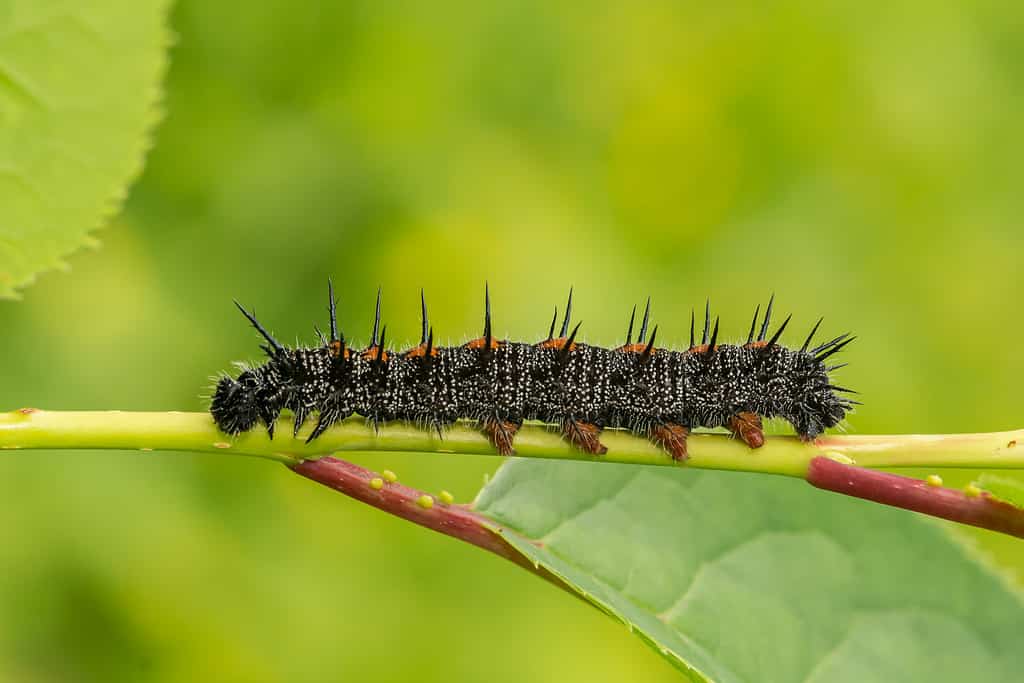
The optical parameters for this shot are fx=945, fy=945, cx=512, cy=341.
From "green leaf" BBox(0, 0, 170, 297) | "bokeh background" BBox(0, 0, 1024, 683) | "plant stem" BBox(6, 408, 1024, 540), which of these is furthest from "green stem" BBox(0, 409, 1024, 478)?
"bokeh background" BBox(0, 0, 1024, 683)

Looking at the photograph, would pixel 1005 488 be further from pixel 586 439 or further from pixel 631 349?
pixel 631 349

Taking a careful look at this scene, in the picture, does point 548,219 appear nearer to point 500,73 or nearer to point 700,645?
point 500,73

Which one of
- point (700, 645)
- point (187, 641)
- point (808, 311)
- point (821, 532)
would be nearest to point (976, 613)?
point (821, 532)

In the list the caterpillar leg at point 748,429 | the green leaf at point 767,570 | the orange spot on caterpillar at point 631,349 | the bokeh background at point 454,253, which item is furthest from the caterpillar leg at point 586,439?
the bokeh background at point 454,253

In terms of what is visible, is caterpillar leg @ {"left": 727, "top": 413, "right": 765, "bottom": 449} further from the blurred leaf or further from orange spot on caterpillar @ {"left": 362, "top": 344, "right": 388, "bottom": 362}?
orange spot on caterpillar @ {"left": 362, "top": 344, "right": 388, "bottom": 362}

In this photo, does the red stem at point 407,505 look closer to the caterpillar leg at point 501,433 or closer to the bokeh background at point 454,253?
the caterpillar leg at point 501,433
